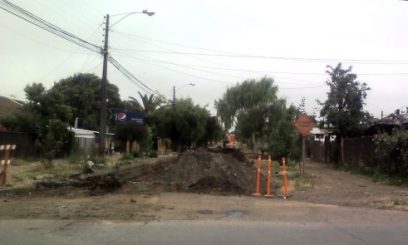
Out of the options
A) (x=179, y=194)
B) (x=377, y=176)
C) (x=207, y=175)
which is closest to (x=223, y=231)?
(x=179, y=194)

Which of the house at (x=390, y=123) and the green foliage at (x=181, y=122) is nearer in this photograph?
the house at (x=390, y=123)

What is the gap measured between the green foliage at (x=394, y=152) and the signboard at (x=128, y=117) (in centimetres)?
2697

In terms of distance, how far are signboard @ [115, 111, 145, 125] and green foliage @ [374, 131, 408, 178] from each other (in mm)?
26966

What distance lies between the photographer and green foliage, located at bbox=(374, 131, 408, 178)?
23.7 meters

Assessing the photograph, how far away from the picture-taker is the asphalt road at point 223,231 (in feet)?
33.9

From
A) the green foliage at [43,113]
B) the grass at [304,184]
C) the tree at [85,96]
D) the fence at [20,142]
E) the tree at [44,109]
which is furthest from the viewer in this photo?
the tree at [85,96]

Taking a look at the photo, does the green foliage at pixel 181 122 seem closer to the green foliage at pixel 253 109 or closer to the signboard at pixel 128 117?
the green foliage at pixel 253 109

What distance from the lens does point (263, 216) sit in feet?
45.9

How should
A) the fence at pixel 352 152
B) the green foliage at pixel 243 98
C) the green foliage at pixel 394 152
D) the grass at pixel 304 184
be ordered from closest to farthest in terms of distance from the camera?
the grass at pixel 304 184 → the green foliage at pixel 394 152 → the fence at pixel 352 152 → the green foliage at pixel 243 98

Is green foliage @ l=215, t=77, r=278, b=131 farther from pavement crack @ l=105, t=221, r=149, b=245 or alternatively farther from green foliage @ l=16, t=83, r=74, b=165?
pavement crack @ l=105, t=221, r=149, b=245

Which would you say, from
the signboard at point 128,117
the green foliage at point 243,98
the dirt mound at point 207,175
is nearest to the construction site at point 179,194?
the dirt mound at point 207,175

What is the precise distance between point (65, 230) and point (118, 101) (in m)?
75.0

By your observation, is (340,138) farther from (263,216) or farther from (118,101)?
(118,101)

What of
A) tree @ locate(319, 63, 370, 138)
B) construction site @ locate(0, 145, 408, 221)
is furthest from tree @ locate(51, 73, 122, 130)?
construction site @ locate(0, 145, 408, 221)
